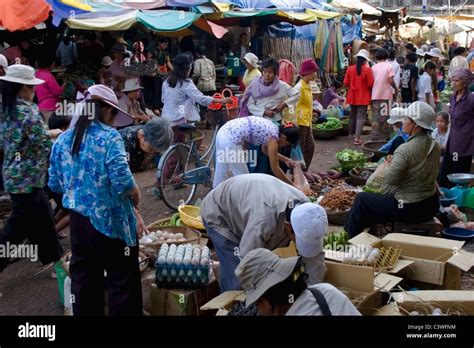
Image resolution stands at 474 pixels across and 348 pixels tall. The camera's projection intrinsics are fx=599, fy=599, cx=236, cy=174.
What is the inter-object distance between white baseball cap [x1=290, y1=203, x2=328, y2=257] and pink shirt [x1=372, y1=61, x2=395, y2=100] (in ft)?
25.4

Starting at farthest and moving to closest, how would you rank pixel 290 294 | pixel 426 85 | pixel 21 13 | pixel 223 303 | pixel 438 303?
pixel 426 85 → pixel 21 13 → pixel 438 303 → pixel 223 303 → pixel 290 294

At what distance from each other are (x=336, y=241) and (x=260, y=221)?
5.94 feet

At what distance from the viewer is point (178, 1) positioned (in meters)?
13.2

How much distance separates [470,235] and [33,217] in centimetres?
437

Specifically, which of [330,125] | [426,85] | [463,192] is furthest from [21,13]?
[426,85]

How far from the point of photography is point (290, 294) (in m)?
2.85

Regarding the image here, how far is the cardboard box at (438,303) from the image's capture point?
420cm

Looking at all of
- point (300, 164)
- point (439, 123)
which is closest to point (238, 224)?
point (300, 164)

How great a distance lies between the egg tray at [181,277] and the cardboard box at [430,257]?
1.51m

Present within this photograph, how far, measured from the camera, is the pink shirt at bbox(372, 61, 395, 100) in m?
11.1

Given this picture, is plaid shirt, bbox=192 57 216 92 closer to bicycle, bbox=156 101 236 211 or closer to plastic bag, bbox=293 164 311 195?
bicycle, bbox=156 101 236 211

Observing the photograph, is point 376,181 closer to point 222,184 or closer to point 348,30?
point 222,184

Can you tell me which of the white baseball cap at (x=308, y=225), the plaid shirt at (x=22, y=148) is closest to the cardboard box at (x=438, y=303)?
the white baseball cap at (x=308, y=225)

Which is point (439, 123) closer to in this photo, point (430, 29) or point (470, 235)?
point (470, 235)
